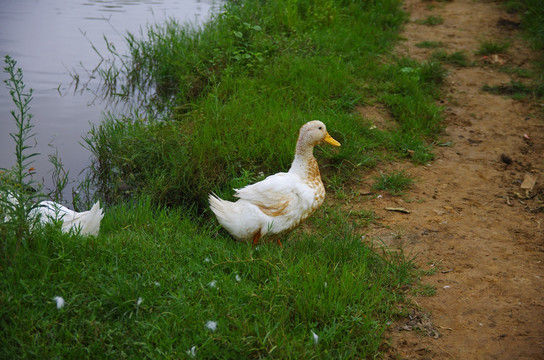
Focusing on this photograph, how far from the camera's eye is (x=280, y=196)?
368 cm

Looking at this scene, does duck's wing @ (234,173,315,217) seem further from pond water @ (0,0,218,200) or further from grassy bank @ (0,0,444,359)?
pond water @ (0,0,218,200)

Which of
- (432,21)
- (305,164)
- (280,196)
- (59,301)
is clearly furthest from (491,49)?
(59,301)

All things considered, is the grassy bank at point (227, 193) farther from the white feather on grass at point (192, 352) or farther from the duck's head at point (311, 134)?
the duck's head at point (311, 134)

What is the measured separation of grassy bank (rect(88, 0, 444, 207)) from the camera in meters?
4.86

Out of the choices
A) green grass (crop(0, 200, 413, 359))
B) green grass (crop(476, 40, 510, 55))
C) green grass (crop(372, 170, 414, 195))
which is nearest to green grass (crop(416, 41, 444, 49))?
green grass (crop(476, 40, 510, 55))

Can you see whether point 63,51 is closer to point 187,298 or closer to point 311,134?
point 311,134

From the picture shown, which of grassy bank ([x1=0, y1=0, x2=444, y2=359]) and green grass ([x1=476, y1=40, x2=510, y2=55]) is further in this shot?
green grass ([x1=476, y1=40, x2=510, y2=55])

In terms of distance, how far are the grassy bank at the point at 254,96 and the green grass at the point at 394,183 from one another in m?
0.31

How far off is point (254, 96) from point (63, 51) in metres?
3.84

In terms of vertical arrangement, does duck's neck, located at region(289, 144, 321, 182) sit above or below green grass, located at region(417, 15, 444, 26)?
below

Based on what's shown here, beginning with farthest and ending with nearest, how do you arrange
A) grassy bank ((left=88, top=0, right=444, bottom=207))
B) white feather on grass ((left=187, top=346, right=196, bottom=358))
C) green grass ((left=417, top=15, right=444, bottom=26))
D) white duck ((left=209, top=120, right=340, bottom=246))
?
green grass ((left=417, top=15, right=444, bottom=26)) → grassy bank ((left=88, top=0, right=444, bottom=207)) → white duck ((left=209, top=120, right=340, bottom=246)) → white feather on grass ((left=187, top=346, right=196, bottom=358))

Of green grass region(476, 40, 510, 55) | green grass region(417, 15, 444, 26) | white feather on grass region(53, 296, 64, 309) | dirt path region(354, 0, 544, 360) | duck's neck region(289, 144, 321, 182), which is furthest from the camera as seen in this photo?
green grass region(417, 15, 444, 26)

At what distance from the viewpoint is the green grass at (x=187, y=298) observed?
8.41ft

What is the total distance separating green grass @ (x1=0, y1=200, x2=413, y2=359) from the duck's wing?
0.30 m
